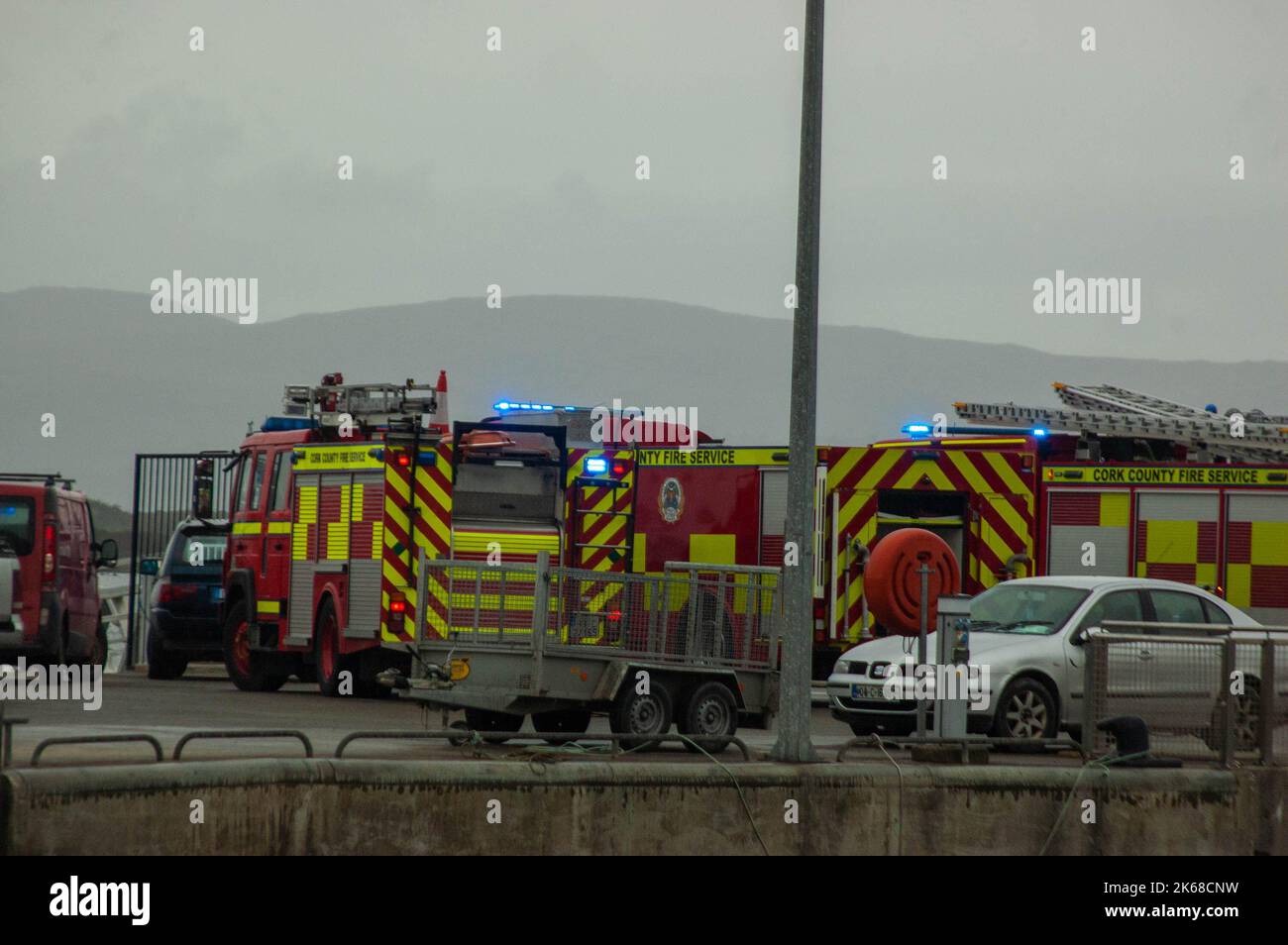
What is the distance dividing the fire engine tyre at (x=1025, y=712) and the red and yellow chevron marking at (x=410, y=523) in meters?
5.77

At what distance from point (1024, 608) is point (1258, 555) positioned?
20.6 feet

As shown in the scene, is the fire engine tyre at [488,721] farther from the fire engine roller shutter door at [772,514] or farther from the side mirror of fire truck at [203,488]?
the side mirror of fire truck at [203,488]

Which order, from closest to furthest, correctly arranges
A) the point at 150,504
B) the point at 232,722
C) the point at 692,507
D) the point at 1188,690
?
the point at 1188,690 < the point at 232,722 < the point at 692,507 < the point at 150,504

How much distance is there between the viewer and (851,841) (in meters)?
12.3

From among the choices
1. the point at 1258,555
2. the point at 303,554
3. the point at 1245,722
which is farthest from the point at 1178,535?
the point at 303,554

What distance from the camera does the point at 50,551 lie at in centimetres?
2256

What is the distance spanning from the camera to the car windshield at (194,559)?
25.7 meters

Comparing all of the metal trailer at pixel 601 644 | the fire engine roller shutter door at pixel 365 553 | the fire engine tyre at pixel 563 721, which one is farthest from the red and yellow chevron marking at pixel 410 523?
the metal trailer at pixel 601 644

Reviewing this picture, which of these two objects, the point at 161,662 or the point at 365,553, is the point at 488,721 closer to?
the point at 365,553

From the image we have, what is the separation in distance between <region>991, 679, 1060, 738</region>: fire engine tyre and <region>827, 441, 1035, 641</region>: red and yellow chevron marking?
521 cm

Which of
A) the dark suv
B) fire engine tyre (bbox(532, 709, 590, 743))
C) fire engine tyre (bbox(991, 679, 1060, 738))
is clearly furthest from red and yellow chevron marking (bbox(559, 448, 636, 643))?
the dark suv
